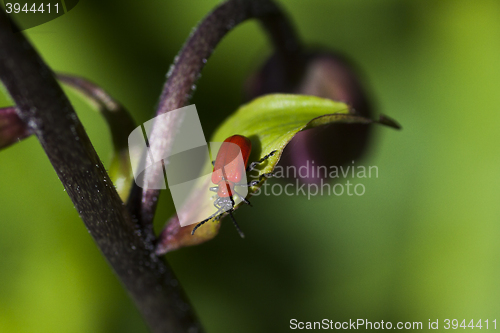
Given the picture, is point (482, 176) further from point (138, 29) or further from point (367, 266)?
point (138, 29)

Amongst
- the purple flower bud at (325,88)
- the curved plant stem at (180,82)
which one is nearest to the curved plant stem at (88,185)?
the curved plant stem at (180,82)

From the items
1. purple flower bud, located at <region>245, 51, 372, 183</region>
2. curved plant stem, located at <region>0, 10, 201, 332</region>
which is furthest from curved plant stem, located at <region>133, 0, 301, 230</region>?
purple flower bud, located at <region>245, 51, 372, 183</region>

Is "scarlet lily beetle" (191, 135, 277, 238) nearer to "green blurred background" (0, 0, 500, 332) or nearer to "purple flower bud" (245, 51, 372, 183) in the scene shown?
"purple flower bud" (245, 51, 372, 183)

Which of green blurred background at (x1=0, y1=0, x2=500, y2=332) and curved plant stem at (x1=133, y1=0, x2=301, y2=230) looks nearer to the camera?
curved plant stem at (x1=133, y1=0, x2=301, y2=230)

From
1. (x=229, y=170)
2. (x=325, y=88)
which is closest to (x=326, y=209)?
(x=325, y=88)

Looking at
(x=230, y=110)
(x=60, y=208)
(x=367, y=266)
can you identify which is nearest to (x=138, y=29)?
(x=230, y=110)

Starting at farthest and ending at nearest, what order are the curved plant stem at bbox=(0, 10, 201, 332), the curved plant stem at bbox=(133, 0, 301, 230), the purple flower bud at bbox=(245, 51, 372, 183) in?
1. the purple flower bud at bbox=(245, 51, 372, 183)
2. the curved plant stem at bbox=(133, 0, 301, 230)
3. the curved plant stem at bbox=(0, 10, 201, 332)
